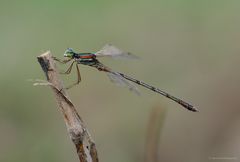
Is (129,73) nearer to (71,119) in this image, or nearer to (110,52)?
(110,52)

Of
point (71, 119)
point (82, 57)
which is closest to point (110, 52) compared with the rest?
point (82, 57)

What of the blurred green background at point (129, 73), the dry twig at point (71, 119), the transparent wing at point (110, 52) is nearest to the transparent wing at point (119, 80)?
the transparent wing at point (110, 52)

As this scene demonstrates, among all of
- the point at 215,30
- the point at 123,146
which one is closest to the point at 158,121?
the point at 123,146

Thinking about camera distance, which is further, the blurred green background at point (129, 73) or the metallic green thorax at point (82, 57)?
the blurred green background at point (129, 73)

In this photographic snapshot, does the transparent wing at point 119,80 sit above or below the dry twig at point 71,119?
below

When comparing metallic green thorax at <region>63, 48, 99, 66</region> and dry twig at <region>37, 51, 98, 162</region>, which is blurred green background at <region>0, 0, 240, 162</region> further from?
dry twig at <region>37, 51, 98, 162</region>

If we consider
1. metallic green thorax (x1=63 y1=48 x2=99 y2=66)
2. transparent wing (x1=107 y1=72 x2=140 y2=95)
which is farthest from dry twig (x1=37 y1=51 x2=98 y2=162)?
transparent wing (x1=107 y1=72 x2=140 y2=95)

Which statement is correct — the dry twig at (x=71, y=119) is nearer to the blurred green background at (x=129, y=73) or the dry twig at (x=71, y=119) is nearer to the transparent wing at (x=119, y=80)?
the transparent wing at (x=119, y=80)
